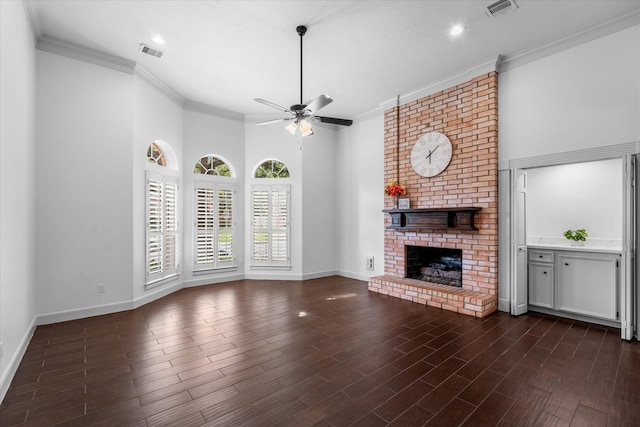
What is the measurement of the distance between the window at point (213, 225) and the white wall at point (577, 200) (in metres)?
5.33

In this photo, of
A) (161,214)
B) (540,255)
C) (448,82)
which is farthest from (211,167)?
(540,255)

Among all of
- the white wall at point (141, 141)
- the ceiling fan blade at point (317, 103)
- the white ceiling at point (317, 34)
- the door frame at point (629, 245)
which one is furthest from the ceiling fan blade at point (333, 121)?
the door frame at point (629, 245)

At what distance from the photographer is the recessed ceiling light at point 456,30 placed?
3.51 metres

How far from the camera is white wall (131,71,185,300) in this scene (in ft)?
14.3

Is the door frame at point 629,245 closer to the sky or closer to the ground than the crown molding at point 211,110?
closer to the ground

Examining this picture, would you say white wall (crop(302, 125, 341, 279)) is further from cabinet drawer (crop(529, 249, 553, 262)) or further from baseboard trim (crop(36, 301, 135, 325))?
cabinet drawer (crop(529, 249, 553, 262))

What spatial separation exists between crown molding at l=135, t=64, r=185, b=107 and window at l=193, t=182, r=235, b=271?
59.6 inches

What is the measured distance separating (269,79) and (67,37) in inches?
98.6

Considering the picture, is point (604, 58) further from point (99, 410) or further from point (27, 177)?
point (27, 177)

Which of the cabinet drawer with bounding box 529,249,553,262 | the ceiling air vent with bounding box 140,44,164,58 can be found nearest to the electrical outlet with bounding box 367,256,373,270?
the cabinet drawer with bounding box 529,249,553,262

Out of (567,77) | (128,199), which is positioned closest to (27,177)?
(128,199)

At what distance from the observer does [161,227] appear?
16.4ft

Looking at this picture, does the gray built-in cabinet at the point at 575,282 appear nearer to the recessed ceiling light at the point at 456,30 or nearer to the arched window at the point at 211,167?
the recessed ceiling light at the point at 456,30

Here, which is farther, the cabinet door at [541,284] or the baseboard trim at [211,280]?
the baseboard trim at [211,280]
